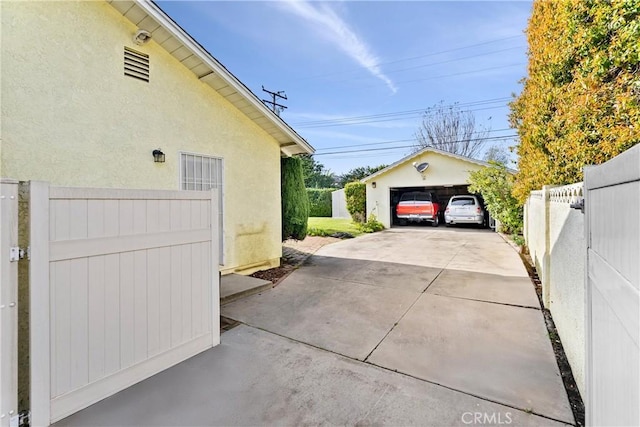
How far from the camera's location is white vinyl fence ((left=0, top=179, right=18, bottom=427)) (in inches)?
84.0

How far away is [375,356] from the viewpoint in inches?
131

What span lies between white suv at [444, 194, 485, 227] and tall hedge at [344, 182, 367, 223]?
450cm

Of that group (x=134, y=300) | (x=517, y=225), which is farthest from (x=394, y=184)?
(x=134, y=300)

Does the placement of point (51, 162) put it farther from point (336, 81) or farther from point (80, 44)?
point (336, 81)

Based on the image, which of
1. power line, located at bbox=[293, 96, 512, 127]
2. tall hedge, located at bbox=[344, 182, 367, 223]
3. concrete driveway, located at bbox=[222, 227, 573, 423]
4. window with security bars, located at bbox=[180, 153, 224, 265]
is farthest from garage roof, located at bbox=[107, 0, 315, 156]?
power line, located at bbox=[293, 96, 512, 127]

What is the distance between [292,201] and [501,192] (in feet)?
27.1

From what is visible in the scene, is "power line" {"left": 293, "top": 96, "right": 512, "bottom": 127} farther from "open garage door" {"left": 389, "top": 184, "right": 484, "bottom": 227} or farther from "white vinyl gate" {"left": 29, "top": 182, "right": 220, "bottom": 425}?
"white vinyl gate" {"left": 29, "top": 182, "right": 220, "bottom": 425}

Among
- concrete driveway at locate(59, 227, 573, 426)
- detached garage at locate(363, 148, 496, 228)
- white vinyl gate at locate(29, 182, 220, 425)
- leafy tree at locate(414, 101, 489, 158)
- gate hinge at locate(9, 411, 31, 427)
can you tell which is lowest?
concrete driveway at locate(59, 227, 573, 426)

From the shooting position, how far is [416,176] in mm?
15992

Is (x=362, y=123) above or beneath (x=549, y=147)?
above

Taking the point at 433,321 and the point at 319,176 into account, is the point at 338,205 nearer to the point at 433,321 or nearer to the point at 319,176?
the point at 319,176

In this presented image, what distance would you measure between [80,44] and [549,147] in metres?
7.51

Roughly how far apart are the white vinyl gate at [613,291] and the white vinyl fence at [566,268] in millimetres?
516

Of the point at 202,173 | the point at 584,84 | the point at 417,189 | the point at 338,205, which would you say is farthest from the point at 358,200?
the point at 584,84
